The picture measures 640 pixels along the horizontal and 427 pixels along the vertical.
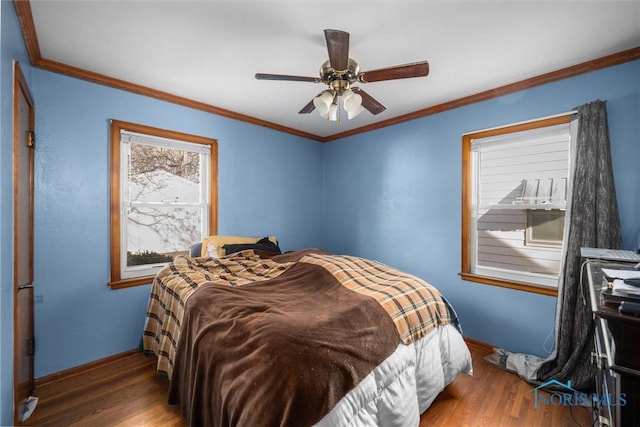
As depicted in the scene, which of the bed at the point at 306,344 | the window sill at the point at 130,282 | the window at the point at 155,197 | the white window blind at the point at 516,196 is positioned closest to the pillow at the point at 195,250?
the window at the point at 155,197

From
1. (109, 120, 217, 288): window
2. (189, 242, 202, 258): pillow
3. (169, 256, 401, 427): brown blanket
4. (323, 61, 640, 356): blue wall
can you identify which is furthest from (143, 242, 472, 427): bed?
(323, 61, 640, 356): blue wall

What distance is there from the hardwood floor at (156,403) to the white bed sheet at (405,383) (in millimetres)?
214

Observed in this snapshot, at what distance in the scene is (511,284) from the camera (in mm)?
2617

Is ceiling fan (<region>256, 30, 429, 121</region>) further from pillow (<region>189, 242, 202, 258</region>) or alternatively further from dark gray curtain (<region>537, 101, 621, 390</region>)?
pillow (<region>189, 242, 202, 258</region>)

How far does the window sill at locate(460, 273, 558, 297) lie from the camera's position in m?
2.42

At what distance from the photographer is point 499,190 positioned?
2803 millimetres

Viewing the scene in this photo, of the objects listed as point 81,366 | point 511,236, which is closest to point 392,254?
point 511,236

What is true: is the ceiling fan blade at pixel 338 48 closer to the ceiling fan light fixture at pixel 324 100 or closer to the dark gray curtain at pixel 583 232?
the ceiling fan light fixture at pixel 324 100

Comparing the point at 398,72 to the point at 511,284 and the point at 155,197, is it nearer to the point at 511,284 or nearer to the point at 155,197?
the point at 511,284

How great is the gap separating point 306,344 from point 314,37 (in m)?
1.92

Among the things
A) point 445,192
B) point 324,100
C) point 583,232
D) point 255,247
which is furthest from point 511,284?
point 255,247

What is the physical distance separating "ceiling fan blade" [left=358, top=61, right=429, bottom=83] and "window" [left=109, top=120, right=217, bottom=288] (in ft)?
6.86

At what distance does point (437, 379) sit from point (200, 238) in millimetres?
2663

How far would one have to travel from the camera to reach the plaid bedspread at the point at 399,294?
65.7 inches
